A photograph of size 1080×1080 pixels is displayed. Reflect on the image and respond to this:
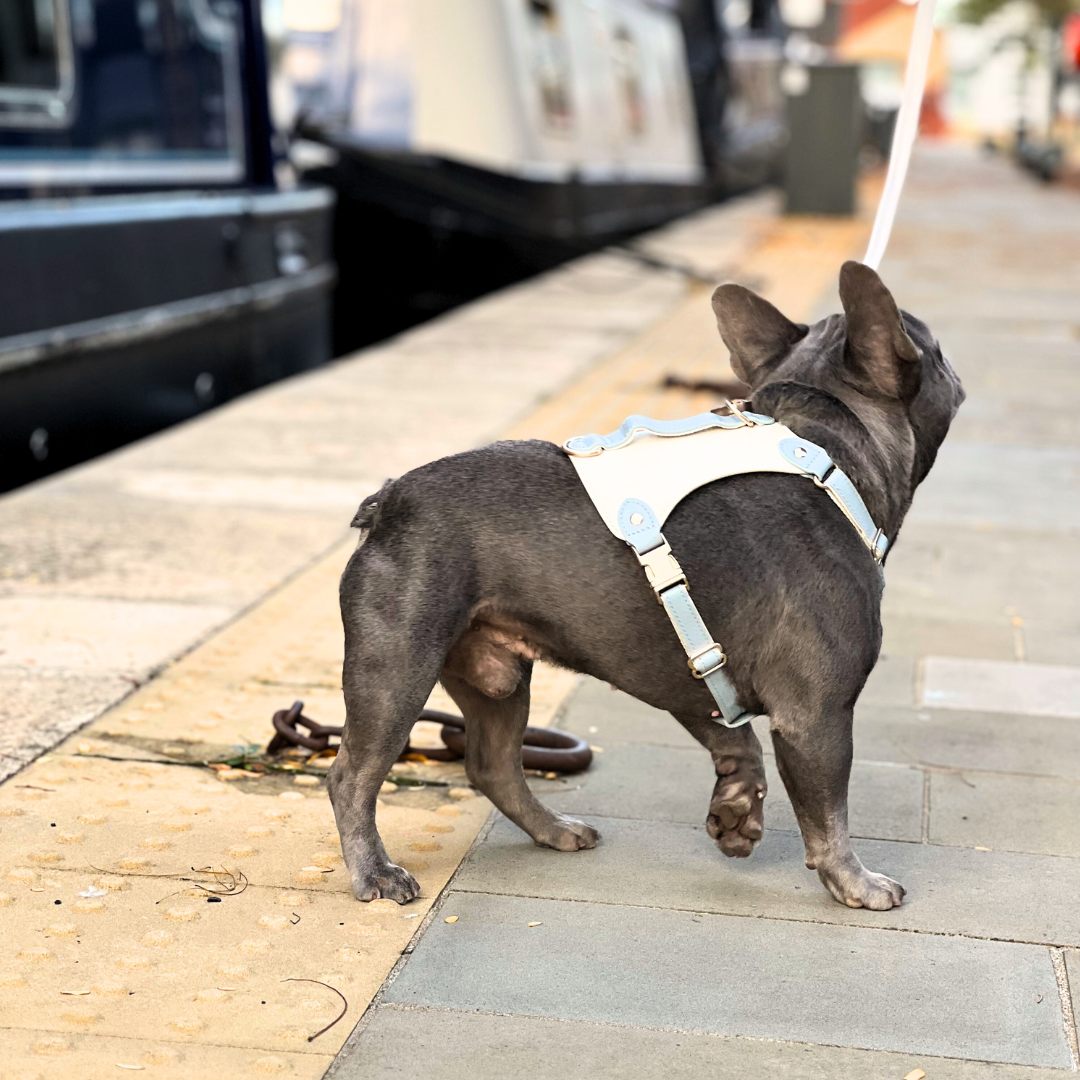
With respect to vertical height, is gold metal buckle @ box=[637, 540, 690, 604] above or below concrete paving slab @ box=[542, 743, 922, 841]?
above

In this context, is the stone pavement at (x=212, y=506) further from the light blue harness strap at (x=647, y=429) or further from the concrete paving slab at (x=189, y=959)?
the light blue harness strap at (x=647, y=429)

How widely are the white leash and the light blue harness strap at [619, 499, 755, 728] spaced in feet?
2.76

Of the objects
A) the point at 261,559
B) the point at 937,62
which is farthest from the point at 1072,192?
the point at 937,62

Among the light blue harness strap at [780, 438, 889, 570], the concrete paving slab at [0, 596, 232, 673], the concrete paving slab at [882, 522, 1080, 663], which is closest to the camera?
the light blue harness strap at [780, 438, 889, 570]

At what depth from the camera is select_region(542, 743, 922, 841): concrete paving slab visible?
3.70 meters

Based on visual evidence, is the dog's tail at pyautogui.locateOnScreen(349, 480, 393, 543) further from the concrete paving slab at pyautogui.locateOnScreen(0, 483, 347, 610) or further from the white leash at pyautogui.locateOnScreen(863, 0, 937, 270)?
the concrete paving slab at pyautogui.locateOnScreen(0, 483, 347, 610)

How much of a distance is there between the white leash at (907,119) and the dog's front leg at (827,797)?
39.8 inches

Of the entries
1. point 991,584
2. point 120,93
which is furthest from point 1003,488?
point 120,93

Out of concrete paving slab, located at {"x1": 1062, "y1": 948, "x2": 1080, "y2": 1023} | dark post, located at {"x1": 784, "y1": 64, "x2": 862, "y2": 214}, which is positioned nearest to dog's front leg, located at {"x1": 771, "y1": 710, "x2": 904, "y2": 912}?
concrete paving slab, located at {"x1": 1062, "y1": 948, "x2": 1080, "y2": 1023}

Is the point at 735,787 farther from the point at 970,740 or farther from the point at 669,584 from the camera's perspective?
the point at 970,740


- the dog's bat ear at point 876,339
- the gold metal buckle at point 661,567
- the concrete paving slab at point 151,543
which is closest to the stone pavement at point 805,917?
the gold metal buckle at point 661,567

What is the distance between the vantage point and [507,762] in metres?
3.45

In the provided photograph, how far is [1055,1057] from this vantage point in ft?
8.75

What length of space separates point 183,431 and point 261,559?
2.47 metres
